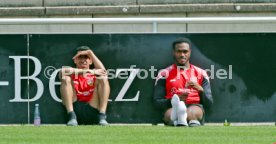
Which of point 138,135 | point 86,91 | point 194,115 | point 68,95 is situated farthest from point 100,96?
point 138,135

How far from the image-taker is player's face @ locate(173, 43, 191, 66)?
1566 cm

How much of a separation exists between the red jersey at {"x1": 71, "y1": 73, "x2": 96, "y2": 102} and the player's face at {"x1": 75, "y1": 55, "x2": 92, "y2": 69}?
0.16 m

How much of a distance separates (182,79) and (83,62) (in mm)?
1431

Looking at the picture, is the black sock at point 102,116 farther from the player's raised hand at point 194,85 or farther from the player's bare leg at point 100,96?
the player's raised hand at point 194,85

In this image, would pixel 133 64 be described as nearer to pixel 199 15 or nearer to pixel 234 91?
pixel 234 91

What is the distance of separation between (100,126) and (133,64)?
1.30 meters

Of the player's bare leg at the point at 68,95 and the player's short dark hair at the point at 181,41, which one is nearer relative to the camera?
the player's bare leg at the point at 68,95

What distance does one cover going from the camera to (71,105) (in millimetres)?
15617

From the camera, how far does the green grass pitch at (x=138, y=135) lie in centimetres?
1277

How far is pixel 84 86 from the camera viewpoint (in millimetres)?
15656

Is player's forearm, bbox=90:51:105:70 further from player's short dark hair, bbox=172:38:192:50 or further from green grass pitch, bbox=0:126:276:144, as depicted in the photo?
green grass pitch, bbox=0:126:276:144

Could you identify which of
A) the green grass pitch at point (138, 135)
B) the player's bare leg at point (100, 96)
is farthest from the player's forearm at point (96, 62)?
the green grass pitch at point (138, 135)

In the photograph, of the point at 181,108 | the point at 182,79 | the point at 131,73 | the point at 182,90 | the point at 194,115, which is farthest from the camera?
the point at 131,73

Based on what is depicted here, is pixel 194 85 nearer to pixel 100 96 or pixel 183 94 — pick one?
pixel 183 94
